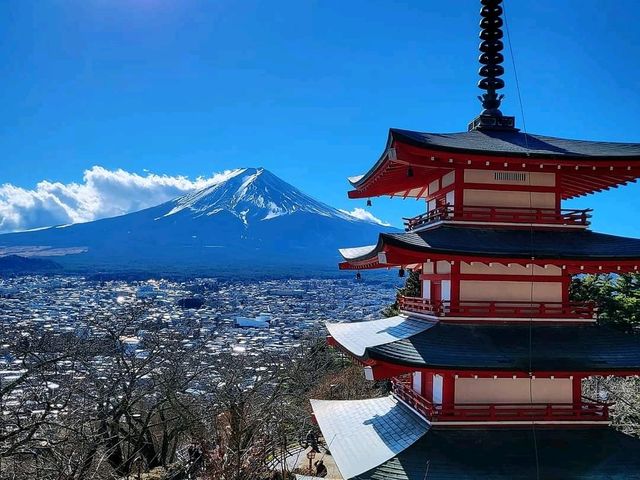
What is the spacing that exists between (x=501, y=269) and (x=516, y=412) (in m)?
2.45

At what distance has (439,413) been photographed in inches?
374

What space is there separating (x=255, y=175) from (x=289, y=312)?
12553 cm

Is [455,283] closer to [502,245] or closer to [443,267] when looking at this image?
[443,267]

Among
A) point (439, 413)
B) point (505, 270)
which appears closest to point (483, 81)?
point (505, 270)

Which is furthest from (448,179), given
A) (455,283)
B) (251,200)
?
(251,200)

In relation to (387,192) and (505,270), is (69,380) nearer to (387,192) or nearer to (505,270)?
(387,192)

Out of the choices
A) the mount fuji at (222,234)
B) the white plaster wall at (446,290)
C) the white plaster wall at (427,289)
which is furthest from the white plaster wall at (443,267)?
the mount fuji at (222,234)

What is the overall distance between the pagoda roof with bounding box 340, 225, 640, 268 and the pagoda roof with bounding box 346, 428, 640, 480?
9.64 feet

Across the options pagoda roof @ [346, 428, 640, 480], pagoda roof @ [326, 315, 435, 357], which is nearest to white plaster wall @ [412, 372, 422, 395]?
pagoda roof @ [326, 315, 435, 357]

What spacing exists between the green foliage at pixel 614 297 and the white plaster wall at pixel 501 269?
15088mm

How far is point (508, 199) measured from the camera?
10.6 m

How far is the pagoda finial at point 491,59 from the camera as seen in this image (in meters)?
11.7

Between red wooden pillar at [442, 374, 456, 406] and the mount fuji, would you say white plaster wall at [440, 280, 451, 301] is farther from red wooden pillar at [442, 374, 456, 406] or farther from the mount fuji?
the mount fuji

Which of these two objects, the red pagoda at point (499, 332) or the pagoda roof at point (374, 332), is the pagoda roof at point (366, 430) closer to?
the red pagoda at point (499, 332)
